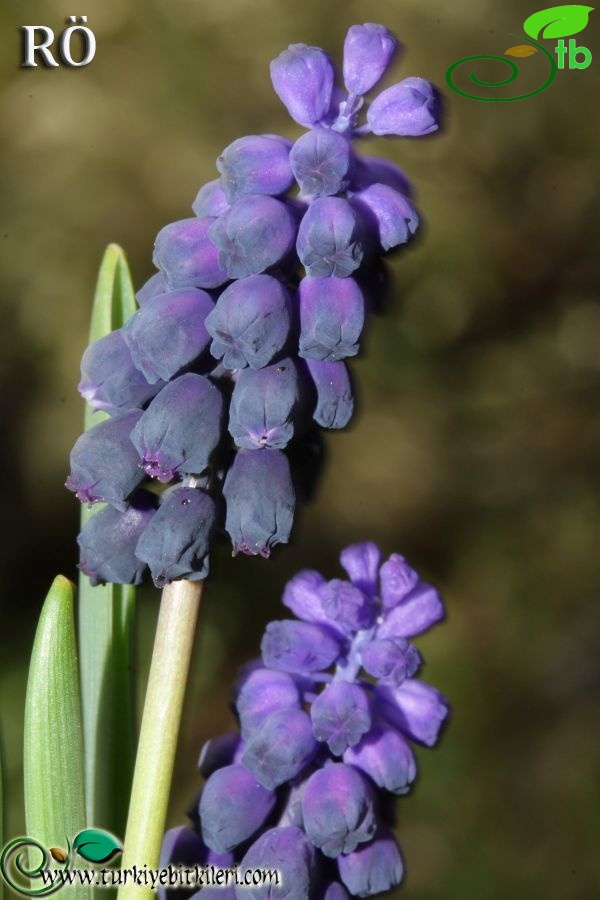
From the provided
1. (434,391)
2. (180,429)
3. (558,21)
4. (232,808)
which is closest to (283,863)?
(232,808)

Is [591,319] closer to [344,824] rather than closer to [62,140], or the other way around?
[62,140]

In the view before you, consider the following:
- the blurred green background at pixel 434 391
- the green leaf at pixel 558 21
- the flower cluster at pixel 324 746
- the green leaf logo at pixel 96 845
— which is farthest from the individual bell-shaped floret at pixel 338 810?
the blurred green background at pixel 434 391

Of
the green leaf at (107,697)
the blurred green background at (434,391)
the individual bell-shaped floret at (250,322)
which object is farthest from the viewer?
the blurred green background at (434,391)

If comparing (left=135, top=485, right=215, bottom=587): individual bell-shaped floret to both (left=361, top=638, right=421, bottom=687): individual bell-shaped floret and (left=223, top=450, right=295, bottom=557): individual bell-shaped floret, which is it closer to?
(left=223, top=450, right=295, bottom=557): individual bell-shaped floret

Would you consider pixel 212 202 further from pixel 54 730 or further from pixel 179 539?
pixel 54 730

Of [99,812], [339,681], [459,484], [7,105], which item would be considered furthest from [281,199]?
[459,484]

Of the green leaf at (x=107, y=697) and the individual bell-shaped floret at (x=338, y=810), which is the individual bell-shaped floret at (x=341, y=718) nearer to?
the individual bell-shaped floret at (x=338, y=810)
